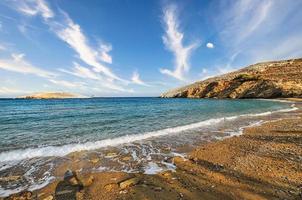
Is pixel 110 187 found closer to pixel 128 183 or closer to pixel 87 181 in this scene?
pixel 128 183

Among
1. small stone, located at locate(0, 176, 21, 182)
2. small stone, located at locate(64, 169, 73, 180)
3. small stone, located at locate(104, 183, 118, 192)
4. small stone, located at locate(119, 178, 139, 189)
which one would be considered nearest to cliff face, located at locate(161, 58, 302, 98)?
small stone, located at locate(119, 178, 139, 189)

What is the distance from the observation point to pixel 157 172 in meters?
7.41

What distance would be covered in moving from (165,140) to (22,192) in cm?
840

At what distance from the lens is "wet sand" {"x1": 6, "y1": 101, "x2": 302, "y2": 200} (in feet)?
18.4

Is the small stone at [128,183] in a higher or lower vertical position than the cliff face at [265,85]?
lower

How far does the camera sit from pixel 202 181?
21.0ft

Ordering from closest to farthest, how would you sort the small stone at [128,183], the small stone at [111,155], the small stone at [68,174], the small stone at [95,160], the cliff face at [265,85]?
the small stone at [128,183], the small stone at [68,174], the small stone at [95,160], the small stone at [111,155], the cliff face at [265,85]

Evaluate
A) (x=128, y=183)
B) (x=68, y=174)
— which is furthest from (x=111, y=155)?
(x=128, y=183)

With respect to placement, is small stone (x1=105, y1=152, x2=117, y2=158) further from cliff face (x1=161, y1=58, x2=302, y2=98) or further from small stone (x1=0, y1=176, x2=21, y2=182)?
cliff face (x1=161, y1=58, x2=302, y2=98)

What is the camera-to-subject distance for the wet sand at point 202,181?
18.4 ft

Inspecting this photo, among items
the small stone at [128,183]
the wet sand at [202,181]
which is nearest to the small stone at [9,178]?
the wet sand at [202,181]

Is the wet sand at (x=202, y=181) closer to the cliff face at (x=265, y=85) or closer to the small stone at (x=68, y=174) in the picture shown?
the small stone at (x=68, y=174)

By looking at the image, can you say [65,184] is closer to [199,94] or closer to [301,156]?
[301,156]

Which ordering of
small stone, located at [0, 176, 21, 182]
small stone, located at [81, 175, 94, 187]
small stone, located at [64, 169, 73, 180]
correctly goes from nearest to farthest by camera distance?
1. small stone, located at [81, 175, 94, 187]
2. small stone, located at [0, 176, 21, 182]
3. small stone, located at [64, 169, 73, 180]
